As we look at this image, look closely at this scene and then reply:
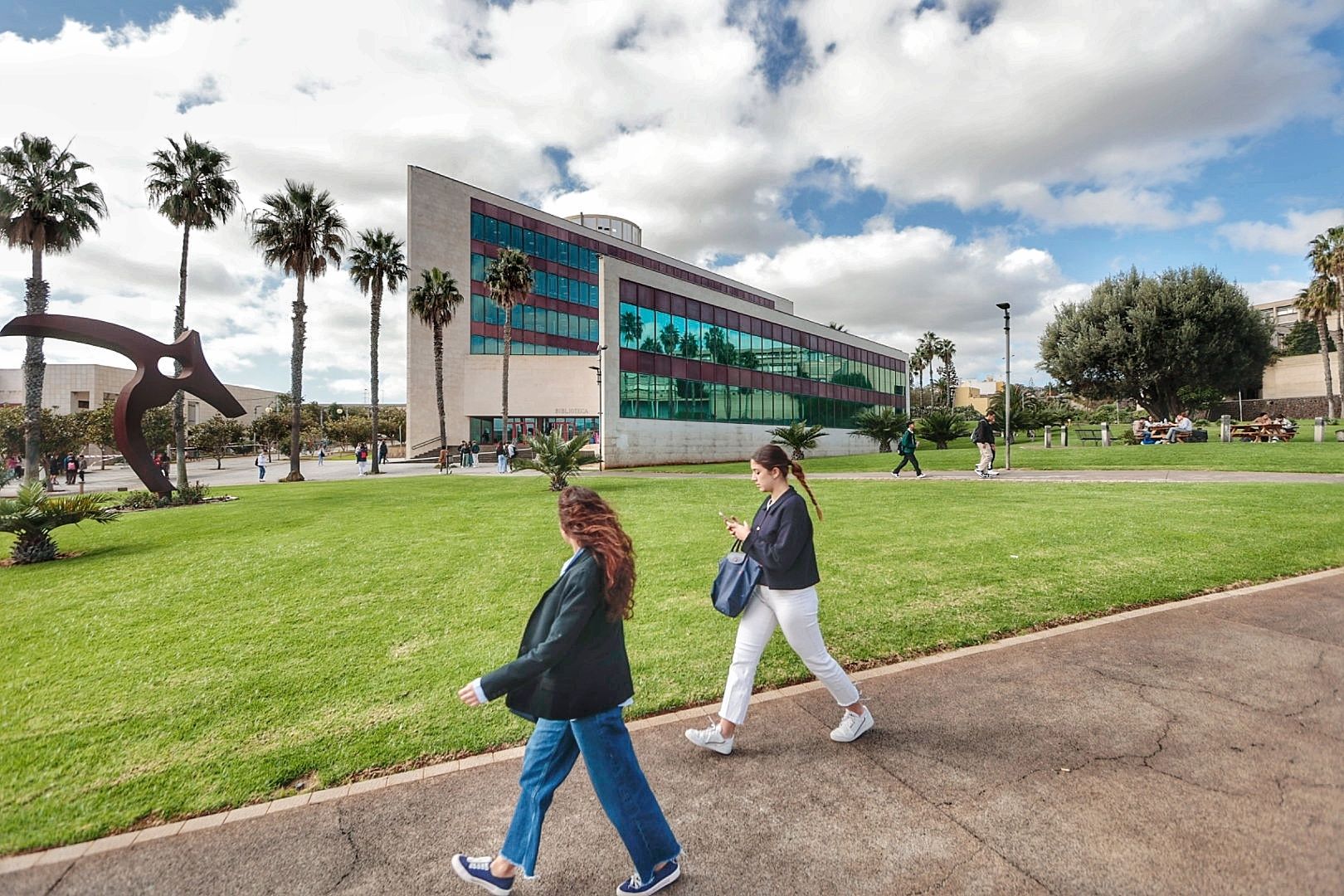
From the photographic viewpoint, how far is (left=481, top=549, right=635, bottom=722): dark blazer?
2514mm

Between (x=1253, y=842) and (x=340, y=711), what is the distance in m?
5.43

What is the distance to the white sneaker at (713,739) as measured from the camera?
3797 mm

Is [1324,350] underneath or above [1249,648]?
above

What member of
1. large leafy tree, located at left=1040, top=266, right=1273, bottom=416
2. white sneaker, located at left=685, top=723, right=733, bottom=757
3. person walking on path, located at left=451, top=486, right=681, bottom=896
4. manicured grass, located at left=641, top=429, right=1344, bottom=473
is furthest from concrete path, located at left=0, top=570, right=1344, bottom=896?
large leafy tree, located at left=1040, top=266, right=1273, bottom=416

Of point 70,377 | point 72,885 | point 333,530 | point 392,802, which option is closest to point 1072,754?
point 392,802

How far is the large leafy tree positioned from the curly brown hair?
48.5 metres

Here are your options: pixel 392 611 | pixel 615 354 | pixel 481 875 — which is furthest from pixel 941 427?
pixel 481 875

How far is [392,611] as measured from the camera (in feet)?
22.2

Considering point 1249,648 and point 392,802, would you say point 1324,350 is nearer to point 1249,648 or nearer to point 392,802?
point 1249,648

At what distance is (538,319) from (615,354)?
28.6 meters

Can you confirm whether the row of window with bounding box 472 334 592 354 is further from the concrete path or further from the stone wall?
the stone wall

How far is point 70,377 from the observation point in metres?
81.3

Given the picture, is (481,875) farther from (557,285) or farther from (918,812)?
(557,285)

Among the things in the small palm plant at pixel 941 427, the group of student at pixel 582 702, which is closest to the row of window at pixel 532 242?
the small palm plant at pixel 941 427
